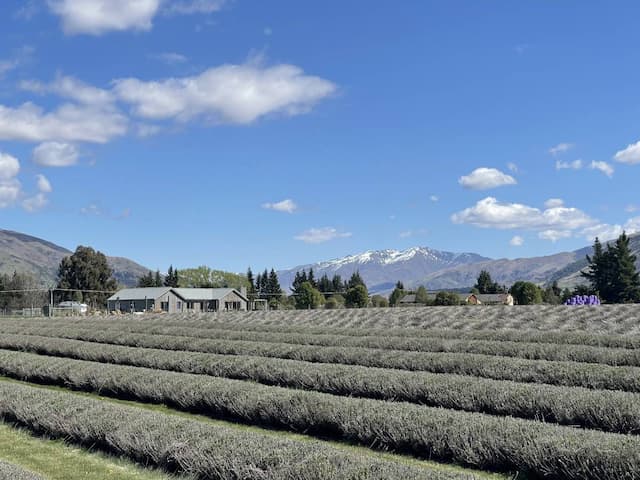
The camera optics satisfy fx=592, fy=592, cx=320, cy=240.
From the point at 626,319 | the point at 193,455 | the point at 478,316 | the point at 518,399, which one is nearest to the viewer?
the point at 193,455

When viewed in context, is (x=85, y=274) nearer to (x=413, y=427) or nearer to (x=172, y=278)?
(x=172, y=278)

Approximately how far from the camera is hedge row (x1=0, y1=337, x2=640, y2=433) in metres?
8.27

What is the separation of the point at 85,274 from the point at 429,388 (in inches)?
3470

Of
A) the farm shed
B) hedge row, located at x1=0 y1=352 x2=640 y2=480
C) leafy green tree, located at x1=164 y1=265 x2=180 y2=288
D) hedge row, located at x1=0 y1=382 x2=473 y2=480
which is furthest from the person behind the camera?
leafy green tree, located at x1=164 y1=265 x2=180 y2=288

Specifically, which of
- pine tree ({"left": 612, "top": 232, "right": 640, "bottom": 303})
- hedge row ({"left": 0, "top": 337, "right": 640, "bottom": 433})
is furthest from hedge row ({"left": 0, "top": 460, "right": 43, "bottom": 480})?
pine tree ({"left": 612, "top": 232, "right": 640, "bottom": 303})

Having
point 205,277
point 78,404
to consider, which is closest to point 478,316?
point 78,404

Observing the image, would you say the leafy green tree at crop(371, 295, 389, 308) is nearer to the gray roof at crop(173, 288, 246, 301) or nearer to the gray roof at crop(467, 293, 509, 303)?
the gray roof at crop(467, 293, 509, 303)

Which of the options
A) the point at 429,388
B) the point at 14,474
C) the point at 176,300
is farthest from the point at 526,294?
the point at 14,474

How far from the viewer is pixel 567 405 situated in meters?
8.56

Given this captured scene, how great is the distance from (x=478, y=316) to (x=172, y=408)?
25.4 m

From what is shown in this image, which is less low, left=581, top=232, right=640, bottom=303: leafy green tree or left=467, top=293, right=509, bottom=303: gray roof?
left=581, top=232, right=640, bottom=303: leafy green tree

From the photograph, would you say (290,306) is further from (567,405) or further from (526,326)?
(567,405)

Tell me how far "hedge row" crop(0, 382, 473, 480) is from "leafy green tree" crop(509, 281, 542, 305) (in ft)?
184

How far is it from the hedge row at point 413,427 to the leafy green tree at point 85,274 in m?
83.4
